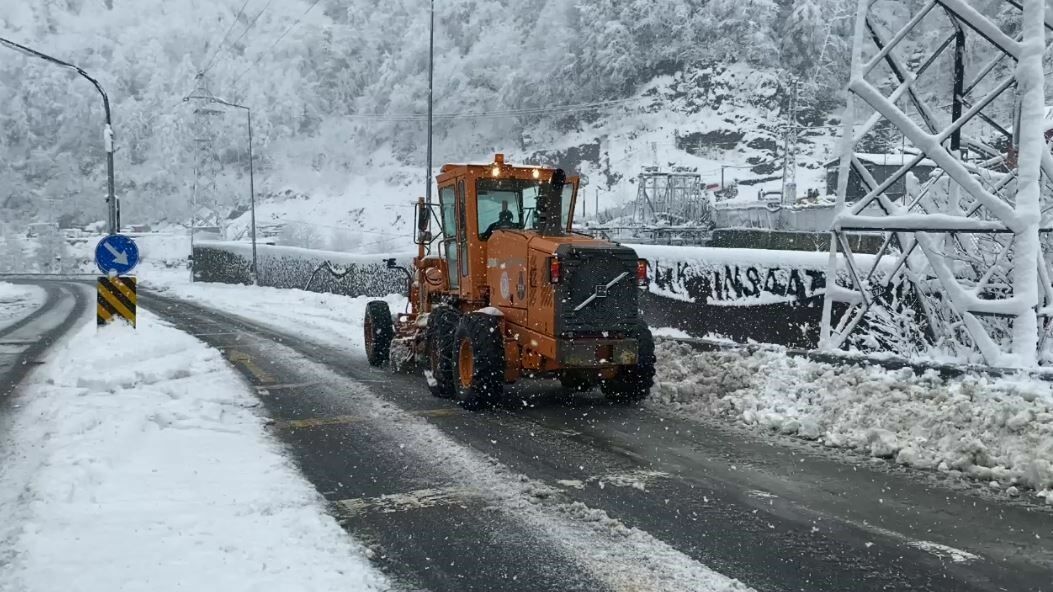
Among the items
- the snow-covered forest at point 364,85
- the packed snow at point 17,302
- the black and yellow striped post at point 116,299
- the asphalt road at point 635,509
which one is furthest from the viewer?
the snow-covered forest at point 364,85

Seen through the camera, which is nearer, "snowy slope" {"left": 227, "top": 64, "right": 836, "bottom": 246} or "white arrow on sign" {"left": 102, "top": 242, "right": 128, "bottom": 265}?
"white arrow on sign" {"left": 102, "top": 242, "right": 128, "bottom": 265}

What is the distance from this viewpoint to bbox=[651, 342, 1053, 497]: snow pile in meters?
5.89

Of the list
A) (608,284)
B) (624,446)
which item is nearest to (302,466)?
(624,446)

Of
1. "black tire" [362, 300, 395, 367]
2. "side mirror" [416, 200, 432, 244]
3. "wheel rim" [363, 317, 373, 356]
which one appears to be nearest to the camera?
"side mirror" [416, 200, 432, 244]

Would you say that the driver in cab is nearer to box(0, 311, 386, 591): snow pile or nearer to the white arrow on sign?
box(0, 311, 386, 591): snow pile

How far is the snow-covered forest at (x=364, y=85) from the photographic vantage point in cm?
5947

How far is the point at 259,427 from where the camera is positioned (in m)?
7.73

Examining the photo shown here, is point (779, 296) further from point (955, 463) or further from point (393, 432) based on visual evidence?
point (393, 432)

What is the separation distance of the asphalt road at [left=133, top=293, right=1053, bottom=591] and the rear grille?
95cm

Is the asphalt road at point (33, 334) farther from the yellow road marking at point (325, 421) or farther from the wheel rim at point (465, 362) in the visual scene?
the wheel rim at point (465, 362)

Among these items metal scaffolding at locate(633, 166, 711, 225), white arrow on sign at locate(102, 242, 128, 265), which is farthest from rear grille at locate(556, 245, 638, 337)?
metal scaffolding at locate(633, 166, 711, 225)

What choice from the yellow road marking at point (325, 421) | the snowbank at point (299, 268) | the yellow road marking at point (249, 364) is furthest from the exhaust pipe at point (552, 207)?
the snowbank at point (299, 268)

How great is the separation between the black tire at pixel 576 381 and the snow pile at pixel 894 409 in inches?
31.0

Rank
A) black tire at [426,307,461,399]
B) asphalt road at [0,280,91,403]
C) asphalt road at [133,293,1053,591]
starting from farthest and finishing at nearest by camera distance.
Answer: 1. asphalt road at [0,280,91,403]
2. black tire at [426,307,461,399]
3. asphalt road at [133,293,1053,591]
